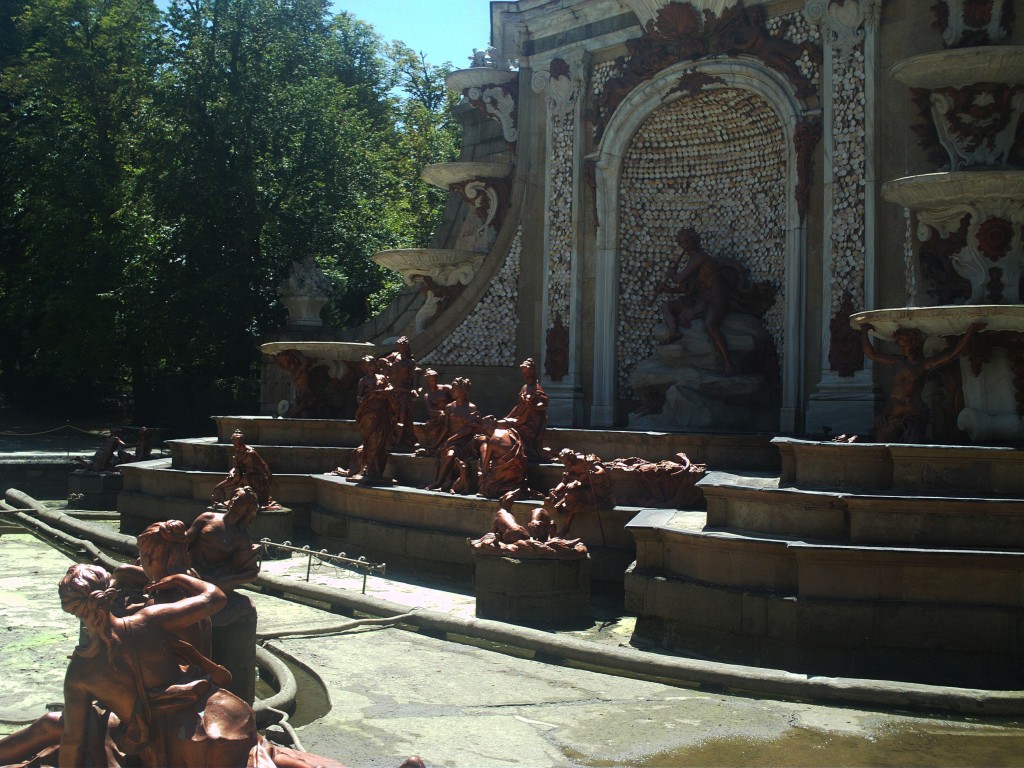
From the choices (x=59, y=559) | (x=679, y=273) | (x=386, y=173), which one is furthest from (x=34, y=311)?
(x=679, y=273)

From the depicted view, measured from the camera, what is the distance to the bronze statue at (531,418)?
12.9 meters

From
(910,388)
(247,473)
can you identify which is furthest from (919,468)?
(247,473)

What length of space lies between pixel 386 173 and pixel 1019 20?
20514mm

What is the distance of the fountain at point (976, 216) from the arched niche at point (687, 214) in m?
1.95

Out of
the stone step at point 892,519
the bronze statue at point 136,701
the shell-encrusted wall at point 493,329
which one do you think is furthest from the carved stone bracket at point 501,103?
the bronze statue at point 136,701

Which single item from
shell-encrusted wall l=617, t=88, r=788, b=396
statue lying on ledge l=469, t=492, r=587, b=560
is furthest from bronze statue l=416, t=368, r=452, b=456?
statue lying on ledge l=469, t=492, r=587, b=560

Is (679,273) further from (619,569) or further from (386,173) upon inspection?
(386,173)

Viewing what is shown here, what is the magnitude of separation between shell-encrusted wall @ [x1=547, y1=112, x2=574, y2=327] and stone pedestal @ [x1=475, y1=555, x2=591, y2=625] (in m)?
7.49

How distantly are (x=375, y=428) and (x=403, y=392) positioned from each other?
807 millimetres

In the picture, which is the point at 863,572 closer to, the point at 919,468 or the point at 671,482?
the point at 919,468

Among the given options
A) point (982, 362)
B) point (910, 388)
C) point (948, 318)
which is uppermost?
point (948, 318)

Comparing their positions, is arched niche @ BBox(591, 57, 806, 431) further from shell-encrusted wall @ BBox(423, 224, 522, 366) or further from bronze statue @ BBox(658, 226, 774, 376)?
shell-encrusted wall @ BBox(423, 224, 522, 366)

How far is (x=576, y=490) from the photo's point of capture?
35.9 feet

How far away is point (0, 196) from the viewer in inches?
1221
